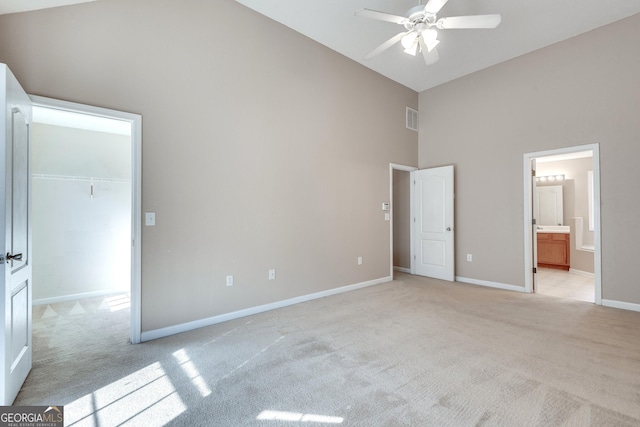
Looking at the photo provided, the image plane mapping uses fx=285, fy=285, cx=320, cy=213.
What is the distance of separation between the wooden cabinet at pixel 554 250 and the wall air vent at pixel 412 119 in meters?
3.95

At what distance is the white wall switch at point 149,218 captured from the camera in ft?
8.70

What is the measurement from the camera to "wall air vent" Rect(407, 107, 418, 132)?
536 centimetres

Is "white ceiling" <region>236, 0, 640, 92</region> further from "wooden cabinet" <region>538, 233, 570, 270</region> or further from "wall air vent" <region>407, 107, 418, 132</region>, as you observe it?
"wooden cabinet" <region>538, 233, 570, 270</region>

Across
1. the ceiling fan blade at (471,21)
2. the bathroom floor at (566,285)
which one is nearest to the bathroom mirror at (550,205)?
the bathroom floor at (566,285)

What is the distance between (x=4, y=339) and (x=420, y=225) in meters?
5.33

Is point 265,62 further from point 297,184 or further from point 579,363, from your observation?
point 579,363

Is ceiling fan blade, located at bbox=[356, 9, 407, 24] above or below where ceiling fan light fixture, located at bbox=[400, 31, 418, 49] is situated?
above

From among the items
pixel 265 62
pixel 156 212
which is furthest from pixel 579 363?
pixel 265 62

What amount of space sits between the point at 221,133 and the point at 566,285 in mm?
5856

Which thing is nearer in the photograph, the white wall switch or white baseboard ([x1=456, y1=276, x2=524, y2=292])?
the white wall switch

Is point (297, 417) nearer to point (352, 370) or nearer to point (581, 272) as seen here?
point (352, 370)

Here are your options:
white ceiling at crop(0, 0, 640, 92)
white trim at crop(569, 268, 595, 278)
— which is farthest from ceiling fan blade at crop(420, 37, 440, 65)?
white trim at crop(569, 268, 595, 278)

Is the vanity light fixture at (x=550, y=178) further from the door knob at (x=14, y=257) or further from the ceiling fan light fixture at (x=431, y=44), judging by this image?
the door knob at (x=14, y=257)

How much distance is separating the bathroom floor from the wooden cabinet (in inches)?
8.9
